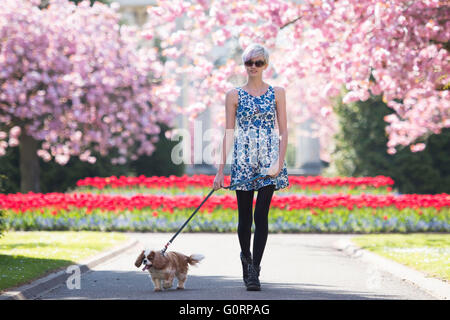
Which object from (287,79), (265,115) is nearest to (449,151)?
(287,79)

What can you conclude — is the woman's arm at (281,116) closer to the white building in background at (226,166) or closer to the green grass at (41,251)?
the green grass at (41,251)

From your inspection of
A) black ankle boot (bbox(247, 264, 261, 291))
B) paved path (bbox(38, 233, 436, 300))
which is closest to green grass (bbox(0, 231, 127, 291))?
paved path (bbox(38, 233, 436, 300))

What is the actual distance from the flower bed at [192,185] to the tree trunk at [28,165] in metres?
1.28

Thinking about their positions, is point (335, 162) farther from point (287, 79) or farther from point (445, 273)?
point (445, 273)

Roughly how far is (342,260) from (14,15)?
14203 millimetres

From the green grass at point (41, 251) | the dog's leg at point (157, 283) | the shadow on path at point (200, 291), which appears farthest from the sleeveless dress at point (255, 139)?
the green grass at point (41, 251)

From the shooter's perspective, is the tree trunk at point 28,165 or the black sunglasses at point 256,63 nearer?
the black sunglasses at point 256,63

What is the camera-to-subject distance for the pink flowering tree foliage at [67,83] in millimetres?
22953

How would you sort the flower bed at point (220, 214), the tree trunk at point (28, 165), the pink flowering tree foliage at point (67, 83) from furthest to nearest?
the tree trunk at point (28, 165)
the pink flowering tree foliage at point (67, 83)
the flower bed at point (220, 214)

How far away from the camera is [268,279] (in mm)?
9516

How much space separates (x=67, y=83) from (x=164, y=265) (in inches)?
633

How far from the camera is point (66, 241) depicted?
45.5 feet

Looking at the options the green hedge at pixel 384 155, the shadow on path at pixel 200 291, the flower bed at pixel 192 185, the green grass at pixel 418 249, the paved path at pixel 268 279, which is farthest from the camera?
the green hedge at pixel 384 155

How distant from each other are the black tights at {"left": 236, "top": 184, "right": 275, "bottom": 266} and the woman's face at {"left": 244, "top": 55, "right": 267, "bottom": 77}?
40.8 inches
